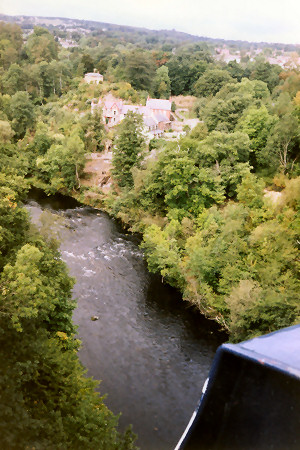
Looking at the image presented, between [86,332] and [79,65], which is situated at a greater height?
[79,65]

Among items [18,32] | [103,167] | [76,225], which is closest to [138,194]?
[76,225]

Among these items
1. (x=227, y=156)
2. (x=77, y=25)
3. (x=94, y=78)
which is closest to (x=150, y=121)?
(x=227, y=156)

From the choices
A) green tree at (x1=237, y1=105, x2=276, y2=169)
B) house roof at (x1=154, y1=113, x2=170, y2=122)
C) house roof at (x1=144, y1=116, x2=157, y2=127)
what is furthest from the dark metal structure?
house roof at (x1=154, y1=113, x2=170, y2=122)

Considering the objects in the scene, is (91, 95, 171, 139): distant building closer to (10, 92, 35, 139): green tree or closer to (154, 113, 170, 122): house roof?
(154, 113, 170, 122): house roof

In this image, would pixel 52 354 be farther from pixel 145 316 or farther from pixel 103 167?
pixel 103 167

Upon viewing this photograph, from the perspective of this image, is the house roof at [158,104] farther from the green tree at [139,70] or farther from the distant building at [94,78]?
the distant building at [94,78]

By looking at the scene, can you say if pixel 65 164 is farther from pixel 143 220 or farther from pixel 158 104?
pixel 158 104

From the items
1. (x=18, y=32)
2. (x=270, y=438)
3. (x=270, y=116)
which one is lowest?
(x=270, y=438)
